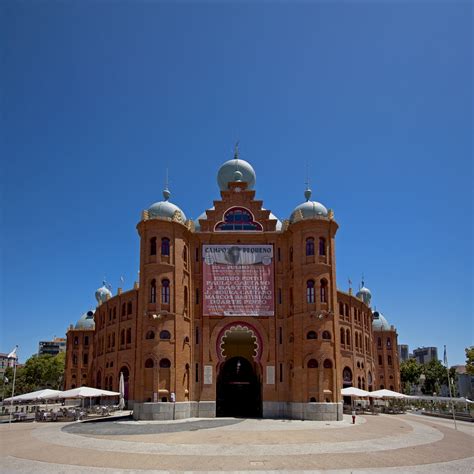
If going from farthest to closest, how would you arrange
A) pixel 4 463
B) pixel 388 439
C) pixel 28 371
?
pixel 28 371 < pixel 388 439 < pixel 4 463

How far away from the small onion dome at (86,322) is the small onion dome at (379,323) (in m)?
50.9

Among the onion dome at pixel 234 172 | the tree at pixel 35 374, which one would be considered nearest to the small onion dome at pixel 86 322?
the tree at pixel 35 374

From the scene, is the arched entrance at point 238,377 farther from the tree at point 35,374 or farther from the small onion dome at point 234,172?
the tree at point 35,374

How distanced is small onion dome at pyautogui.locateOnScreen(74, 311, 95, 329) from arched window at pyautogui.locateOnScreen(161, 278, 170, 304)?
145ft

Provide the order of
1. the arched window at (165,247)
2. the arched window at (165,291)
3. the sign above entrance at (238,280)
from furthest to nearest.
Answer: the sign above entrance at (238,280) < the arched window at (165,247) < the arched window at (165,291)

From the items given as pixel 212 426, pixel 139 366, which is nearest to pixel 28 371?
pixel 139 366

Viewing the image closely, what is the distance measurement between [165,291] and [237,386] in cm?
1948

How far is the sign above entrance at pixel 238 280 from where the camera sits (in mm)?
52656

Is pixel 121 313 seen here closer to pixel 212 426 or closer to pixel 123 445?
pixel 212 426

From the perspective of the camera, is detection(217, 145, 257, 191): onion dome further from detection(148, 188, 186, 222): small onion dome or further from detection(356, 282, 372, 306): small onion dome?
detection(356, 282, 372, 306): small onion dome

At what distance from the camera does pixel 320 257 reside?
51.7 metres

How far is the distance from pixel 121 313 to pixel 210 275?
54.6 feet

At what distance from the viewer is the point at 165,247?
51656 mm

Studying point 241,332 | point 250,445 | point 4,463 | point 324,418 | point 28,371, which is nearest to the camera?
point 4,463
